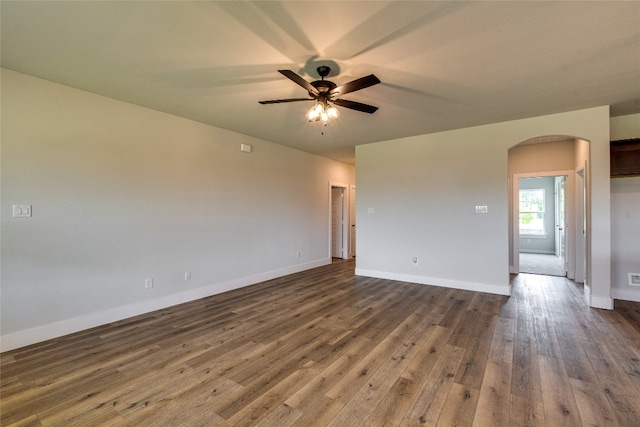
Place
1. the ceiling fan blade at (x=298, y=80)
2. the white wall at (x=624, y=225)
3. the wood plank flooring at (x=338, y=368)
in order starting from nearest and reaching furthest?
the wood plank flooring at (x=338, y=368)
the ceiling fan blade at (x=298, y=80)
the white wall at (x=624, y=225)

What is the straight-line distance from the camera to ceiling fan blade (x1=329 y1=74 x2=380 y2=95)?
2.28 m

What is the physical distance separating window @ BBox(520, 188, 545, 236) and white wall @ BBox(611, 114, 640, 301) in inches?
217

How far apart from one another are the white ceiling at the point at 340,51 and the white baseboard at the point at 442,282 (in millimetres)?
2712

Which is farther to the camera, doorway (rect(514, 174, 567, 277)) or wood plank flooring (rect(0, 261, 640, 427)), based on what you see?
doorway (rect(514, 174, 567, 277))

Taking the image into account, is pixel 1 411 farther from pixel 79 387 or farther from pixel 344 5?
pixel 344 5

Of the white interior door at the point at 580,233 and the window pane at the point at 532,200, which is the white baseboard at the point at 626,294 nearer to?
the white interior door at the point at 580,233

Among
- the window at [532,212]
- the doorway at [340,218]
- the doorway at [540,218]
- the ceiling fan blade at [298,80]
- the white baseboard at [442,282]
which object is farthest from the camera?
the window at [532,212]

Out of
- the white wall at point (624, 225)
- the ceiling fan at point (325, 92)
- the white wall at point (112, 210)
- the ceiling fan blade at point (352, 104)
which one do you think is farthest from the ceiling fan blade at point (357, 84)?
the white wall at point (624, 225)

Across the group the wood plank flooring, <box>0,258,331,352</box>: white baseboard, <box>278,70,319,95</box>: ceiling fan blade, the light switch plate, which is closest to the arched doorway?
the wood plank flooring

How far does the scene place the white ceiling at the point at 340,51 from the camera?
74.7 inches

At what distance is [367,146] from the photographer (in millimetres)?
5648

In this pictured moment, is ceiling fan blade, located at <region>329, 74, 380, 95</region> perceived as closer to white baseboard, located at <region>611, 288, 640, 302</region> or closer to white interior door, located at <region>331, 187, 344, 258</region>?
white baseboard, located at <region>611, 288, 640, 302</region>

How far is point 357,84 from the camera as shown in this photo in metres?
2.39

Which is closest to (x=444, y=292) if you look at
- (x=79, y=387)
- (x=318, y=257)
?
(x=318, y=257)
